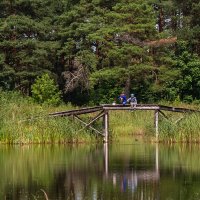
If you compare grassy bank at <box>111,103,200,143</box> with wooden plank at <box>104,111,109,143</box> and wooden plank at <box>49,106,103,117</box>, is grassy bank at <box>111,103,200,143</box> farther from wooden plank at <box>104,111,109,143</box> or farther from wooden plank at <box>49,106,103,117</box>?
wooden plank at <box>49,106,103,117</box>

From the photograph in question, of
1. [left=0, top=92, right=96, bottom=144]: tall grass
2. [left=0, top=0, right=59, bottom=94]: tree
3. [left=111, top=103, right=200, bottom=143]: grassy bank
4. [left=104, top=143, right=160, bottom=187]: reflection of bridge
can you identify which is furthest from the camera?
[left=0, top=0, right=59, bottom=94]: tree

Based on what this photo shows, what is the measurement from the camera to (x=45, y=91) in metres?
45.9

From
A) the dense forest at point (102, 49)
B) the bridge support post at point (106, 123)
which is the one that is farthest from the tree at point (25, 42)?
the bridge support post at point (106, 123)

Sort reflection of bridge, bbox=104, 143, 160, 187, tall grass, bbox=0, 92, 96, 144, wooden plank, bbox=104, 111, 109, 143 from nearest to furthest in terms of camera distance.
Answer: reflection of bridge, bbox=104, 143, 160, 187, tall grass, bbox=0, 92, 96, 144, wooden plank, bbox=104, 111, 109, 143

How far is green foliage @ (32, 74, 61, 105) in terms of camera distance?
45.7 m

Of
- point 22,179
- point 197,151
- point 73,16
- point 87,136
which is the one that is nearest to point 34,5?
point 73,16

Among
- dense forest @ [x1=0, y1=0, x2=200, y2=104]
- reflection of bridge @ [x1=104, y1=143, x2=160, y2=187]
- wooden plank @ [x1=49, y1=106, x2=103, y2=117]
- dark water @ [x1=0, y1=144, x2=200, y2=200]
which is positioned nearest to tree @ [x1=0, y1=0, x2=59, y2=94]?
dense forest @ [x1=0, y1=0, x2=200, y2=104]

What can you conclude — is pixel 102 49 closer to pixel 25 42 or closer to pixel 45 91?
pixel 45 91

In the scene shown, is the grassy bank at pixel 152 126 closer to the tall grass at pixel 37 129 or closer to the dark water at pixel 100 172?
the dark water at pixel 100 172

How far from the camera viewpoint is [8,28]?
4656 cm

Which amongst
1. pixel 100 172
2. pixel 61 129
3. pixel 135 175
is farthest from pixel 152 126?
pixel 135 175

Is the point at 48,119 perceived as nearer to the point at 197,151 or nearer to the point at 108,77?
the point at 197,151

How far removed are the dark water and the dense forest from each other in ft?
52.3

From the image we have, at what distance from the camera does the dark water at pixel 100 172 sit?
1720 centimetres
